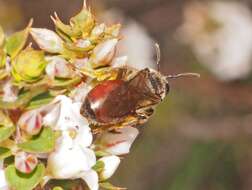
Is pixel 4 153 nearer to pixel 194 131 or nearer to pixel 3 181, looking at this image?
pixel 3 181

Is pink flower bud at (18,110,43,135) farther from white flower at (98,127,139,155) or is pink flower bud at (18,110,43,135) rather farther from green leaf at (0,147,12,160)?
white flower at (98,127,139,155)

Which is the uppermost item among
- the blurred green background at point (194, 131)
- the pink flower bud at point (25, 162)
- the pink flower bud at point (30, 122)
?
the pink flower bud at point (30, 122)

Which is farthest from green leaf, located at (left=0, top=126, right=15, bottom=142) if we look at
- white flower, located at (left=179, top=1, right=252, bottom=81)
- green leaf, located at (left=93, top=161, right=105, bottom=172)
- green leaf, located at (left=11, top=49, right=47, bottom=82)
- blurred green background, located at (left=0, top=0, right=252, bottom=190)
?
white flower, located at (left=179, top=1, right=252, bottom=81)

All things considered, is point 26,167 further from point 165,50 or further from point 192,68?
point 165,50

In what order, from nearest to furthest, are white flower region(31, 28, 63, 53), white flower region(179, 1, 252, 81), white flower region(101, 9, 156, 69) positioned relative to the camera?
white flower region(31, 28, 63, 53) → white flower region(179, 1, 252, 81) → white flower region(101, 9, 156, 69)

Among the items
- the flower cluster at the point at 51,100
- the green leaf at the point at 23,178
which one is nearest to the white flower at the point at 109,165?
the flower cluster at the point at 51,100

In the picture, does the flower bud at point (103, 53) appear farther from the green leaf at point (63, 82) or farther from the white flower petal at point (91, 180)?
the white flower petal at point (91, 180)
